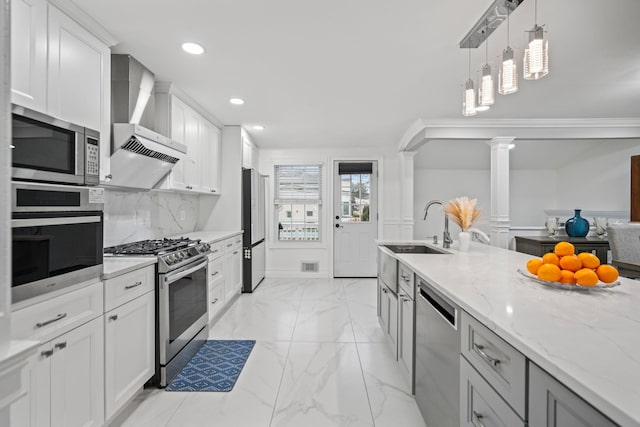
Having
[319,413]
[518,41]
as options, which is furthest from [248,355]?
[518,41]

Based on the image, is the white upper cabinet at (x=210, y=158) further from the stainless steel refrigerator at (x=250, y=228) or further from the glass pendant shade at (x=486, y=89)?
the glass pendant shade at (x=486, y=89)

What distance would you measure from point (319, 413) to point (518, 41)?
110 inches

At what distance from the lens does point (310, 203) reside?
577cm

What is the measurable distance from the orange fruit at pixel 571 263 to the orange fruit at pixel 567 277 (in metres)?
0.02

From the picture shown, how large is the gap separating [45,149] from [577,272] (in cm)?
230

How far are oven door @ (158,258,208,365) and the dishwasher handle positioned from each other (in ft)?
5.51

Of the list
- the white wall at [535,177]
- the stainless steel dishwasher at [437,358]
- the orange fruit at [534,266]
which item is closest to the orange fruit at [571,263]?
the orange fruit at [534,266]

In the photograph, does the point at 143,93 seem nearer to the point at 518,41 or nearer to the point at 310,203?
the point at 518,41

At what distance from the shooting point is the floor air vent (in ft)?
18.8

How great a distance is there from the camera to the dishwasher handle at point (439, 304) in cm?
137

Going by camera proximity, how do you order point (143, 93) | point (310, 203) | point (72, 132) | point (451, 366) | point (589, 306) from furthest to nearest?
point (310, 203) → point (143, 93) → point (72, 132) → point (451, 366) → point (589, 306)

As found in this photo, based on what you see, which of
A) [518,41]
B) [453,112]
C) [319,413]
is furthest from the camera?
[453,112]

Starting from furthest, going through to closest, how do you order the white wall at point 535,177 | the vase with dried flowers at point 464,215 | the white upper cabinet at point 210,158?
the white wall at point 535,177
the white upper cabinet at point 210,158
the vase with dried flowers at point 464,215

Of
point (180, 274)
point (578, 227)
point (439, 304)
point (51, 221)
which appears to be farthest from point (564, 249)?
point (578, 227)
